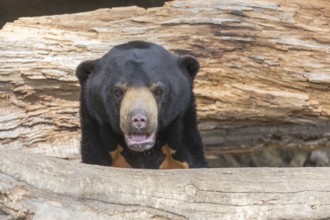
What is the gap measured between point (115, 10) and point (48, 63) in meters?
0.58

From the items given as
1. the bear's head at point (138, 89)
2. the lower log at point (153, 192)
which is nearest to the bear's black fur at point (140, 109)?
the bear's head at point (138, 89)

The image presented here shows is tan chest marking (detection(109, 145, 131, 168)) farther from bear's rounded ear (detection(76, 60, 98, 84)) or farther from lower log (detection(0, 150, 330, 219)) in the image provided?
lower log (detection(0, 150, 330, 219))

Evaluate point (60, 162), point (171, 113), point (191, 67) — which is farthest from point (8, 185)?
point (191, 67)

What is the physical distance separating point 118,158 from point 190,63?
0.65m

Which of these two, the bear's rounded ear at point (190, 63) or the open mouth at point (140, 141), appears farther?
the bear's rounded ear at point (190, 63)

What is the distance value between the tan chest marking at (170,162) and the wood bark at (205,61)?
1.87 ft

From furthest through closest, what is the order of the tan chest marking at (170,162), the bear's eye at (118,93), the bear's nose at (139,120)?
the tan chest marking at (170,162) < the bear's eye at (118,93) < the bear's nose at (139,120)

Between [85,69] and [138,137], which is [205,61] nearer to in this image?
[85,69]

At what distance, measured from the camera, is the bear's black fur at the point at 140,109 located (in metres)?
3.87

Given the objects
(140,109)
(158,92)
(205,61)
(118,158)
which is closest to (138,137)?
(140,109)

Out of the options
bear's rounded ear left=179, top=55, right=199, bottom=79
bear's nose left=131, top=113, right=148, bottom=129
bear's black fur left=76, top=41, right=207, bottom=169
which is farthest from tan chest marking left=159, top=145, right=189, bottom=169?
bear's nose left=131, top=113, right=148, bottom=129

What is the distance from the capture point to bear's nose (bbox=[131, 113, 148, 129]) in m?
3.74

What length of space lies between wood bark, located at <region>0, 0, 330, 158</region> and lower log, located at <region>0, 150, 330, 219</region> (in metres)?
1.37

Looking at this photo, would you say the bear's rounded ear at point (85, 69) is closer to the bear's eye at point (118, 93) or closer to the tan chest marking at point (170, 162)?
the bear's eye at point (118, 93)
